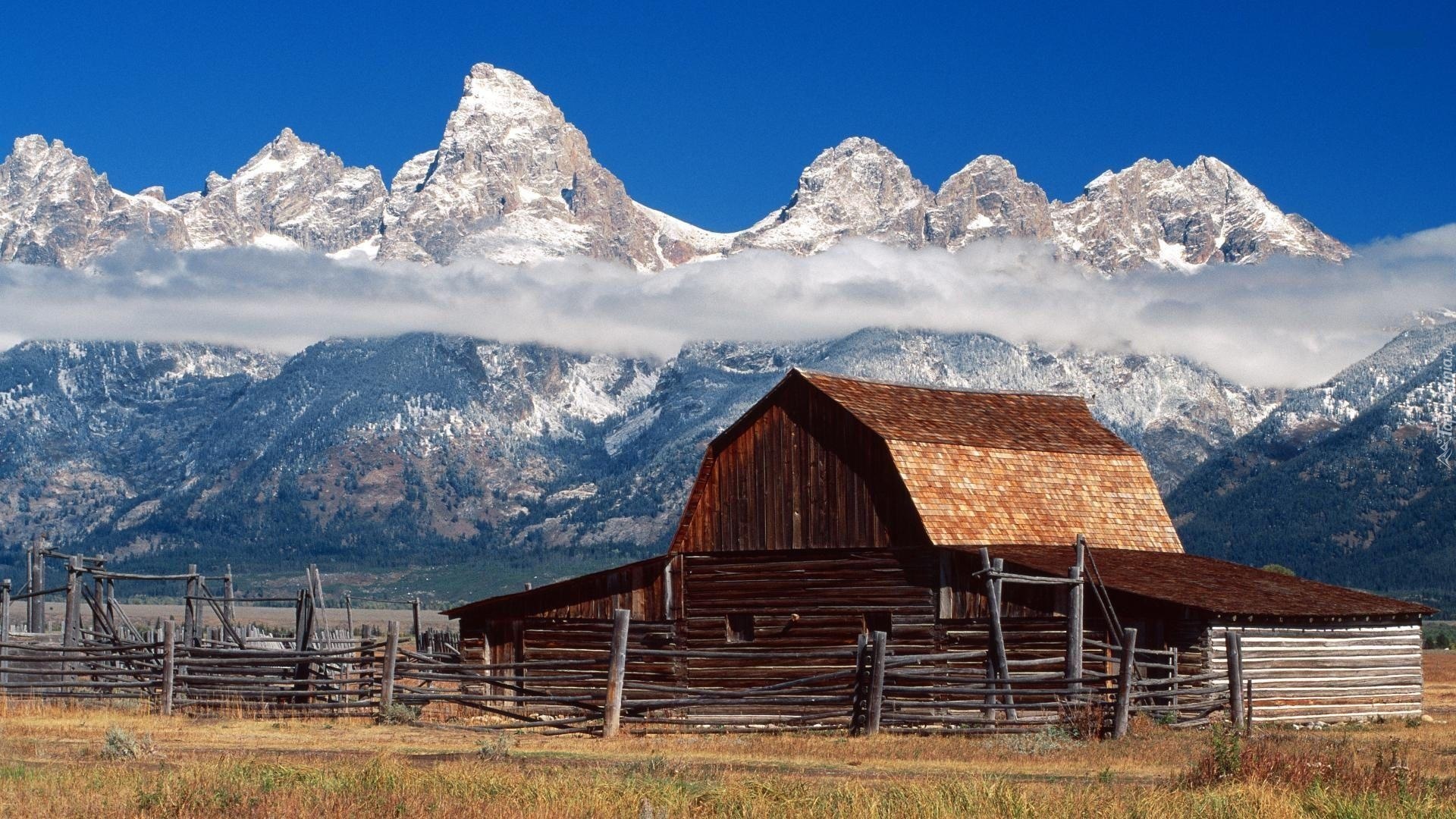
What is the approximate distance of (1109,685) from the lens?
125 feet

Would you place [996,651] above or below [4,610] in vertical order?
below

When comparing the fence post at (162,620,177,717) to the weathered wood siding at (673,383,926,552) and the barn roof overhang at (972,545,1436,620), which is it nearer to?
the weathered wood siding at (673,383,926,552)

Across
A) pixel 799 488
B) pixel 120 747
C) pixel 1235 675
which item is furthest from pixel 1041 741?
pixel 799 488

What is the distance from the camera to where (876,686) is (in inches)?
1179

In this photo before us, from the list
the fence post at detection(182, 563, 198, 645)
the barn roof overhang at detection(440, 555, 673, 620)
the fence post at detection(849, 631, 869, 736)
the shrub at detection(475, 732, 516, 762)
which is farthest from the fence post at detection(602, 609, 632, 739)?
the fence post at detection(182, 563, 198, 645)

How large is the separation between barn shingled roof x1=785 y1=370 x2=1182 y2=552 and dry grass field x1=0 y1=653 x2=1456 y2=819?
432 inches

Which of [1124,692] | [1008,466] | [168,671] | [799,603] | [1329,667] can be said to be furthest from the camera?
[1008,466]

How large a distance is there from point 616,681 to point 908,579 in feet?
36.8

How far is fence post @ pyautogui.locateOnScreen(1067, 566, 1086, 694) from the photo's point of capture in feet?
103

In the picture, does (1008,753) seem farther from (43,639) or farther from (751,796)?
(43,639)

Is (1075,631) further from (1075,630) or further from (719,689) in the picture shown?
(719,689)

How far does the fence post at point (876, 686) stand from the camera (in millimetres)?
29906

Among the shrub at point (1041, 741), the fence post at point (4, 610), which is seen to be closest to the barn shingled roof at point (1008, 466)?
the shrub at point (1041, 741)

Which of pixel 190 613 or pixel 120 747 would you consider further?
pixel 190 613
